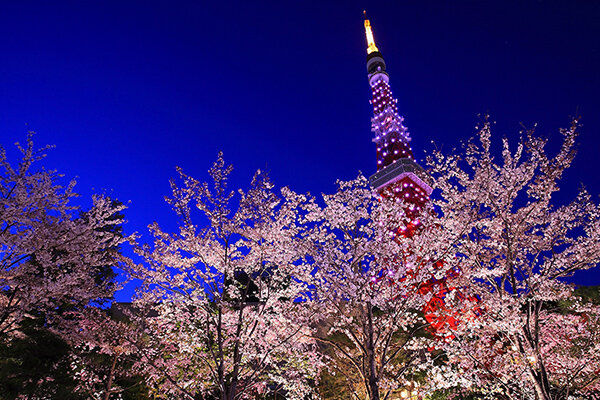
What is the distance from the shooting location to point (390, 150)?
41125 mm

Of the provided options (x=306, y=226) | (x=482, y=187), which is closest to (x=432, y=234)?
(x=482, y=187)

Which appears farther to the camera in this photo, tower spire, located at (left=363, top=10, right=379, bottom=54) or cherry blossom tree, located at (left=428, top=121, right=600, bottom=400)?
tower spire, located at (left=363, top=10, right=379, bottom=54)

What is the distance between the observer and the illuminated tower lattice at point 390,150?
37750 mm

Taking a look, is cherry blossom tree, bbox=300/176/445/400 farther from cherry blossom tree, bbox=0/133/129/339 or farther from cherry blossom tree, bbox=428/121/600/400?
cherry blossom tree, bbox=0/133/129/339

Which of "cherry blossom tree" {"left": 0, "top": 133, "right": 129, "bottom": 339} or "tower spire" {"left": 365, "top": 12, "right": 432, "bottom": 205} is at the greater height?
"tower spire" {"left": 365, "top": 12, "right": 432, "bottom": 205}

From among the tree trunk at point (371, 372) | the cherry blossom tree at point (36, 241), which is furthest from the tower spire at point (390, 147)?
the cherry blossom tree at point (36, 241)

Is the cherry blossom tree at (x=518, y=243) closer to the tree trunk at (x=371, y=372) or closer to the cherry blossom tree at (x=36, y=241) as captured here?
the tree trunk at (x=371, y=372)

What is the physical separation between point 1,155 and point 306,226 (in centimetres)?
781

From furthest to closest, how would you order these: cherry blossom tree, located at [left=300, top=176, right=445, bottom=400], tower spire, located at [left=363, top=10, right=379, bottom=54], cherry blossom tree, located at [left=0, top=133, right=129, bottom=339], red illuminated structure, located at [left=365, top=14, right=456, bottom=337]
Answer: tower spire, located at [left=363, top=10, right=379, bottom=54], red illuminated structure, located at [left=365, top=14, right=456, bottom=337], cherry blossom tree, located at [left=300, top=176, right=445, bottom=400], cherry blossom tree, located at [left=0, top=133, right=129, bottom=339]

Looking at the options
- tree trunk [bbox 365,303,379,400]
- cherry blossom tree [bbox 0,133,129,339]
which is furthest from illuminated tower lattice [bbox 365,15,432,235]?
cherry blossom tree [bbox 0,133,129,339]

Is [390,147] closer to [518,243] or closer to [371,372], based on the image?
[518,243]

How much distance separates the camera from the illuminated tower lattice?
37.8 meters

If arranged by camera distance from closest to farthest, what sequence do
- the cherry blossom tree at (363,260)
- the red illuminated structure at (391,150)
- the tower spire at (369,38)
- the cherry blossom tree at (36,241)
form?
the cherry blossom tree at (36,241), the cherry blossom tree at (363,260), the red illuminated structure at (391,150), the tower spire at (369,38)

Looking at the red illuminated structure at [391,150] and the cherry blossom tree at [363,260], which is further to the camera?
the red illuminated structure at [391,150]
